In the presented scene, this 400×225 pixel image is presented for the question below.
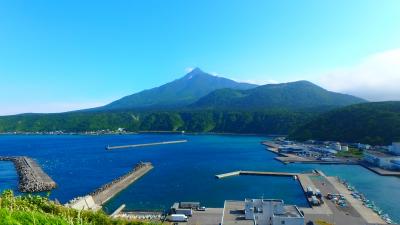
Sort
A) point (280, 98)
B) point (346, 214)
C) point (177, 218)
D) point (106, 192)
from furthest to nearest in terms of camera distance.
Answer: point (280, 98) → point (106, 192) → point (346, 214) → point (177, 218)

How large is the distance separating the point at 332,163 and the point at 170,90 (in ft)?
535

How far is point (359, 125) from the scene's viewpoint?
52.9 meters

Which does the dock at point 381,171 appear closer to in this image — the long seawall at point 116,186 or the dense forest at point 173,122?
the long seawall at point 116,186

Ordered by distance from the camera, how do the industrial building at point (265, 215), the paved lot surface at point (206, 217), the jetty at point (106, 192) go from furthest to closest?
1. the jetty at point (106, 192)
2. the paved lot surface at point (206, 217)
3. the industrial building at point (265, 215)

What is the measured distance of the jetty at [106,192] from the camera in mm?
19203

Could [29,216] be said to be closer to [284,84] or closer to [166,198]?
[166,198]

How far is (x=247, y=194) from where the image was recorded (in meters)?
23.2

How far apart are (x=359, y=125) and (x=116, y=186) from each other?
3956 cm

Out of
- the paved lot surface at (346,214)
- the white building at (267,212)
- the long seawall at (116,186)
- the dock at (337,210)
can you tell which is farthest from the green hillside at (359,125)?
the white building at (267,212)

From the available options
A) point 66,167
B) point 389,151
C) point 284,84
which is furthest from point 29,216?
point 284,84

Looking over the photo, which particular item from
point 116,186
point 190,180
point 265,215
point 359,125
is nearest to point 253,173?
point 190,180

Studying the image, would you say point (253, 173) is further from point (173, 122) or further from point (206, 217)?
point (173, 122)

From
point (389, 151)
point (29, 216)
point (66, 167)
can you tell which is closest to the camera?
point (29, 216)

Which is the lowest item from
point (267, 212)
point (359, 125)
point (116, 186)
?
point (116, 186)
